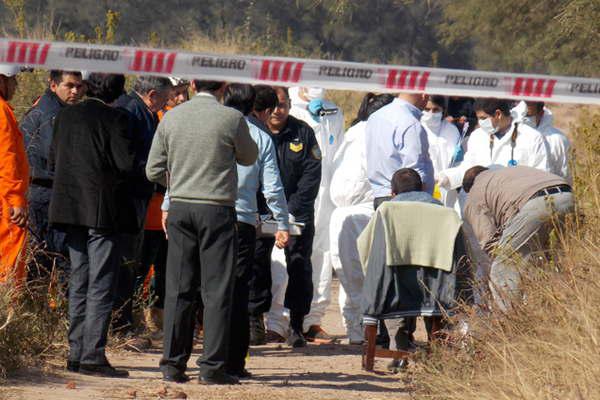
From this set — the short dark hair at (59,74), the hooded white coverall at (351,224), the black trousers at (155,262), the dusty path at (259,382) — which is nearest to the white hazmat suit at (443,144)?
the hooded white coverall at (351,224)

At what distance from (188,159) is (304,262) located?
2872mm

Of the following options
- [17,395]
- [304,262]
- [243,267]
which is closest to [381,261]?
[243,267]

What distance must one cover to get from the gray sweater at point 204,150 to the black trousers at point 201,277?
0.28 feet

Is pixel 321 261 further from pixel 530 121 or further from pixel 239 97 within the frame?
pixel 239 97

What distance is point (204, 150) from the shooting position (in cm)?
797

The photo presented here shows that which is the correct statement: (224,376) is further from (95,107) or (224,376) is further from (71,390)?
(95,107)

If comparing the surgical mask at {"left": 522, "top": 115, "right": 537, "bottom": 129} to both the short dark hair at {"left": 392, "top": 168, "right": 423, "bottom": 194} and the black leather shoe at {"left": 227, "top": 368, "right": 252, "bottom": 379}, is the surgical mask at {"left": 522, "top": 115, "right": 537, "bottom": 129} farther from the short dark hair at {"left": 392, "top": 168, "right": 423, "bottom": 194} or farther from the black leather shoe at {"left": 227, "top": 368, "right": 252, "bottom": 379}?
the black leather shoe at {"left": 227, "top": 368, "right": 252, "bottom": 379}

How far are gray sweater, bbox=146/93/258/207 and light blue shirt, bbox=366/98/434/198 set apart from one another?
2112mm

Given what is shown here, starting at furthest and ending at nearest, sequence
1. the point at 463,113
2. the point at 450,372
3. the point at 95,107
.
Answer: the point at 463,113 < the point at 95,107 < the point at 450,372

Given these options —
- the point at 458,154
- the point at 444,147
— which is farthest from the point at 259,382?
the point at 458,154

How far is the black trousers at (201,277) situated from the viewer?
7.96m

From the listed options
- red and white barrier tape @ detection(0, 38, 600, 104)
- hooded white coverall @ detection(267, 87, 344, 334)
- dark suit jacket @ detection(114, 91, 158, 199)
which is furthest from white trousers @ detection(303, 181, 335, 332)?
red and white barrier tape @ detection(0, 38, 600, 104)

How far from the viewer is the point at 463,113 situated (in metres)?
14.4

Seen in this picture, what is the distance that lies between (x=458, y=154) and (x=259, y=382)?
4.41 metres
